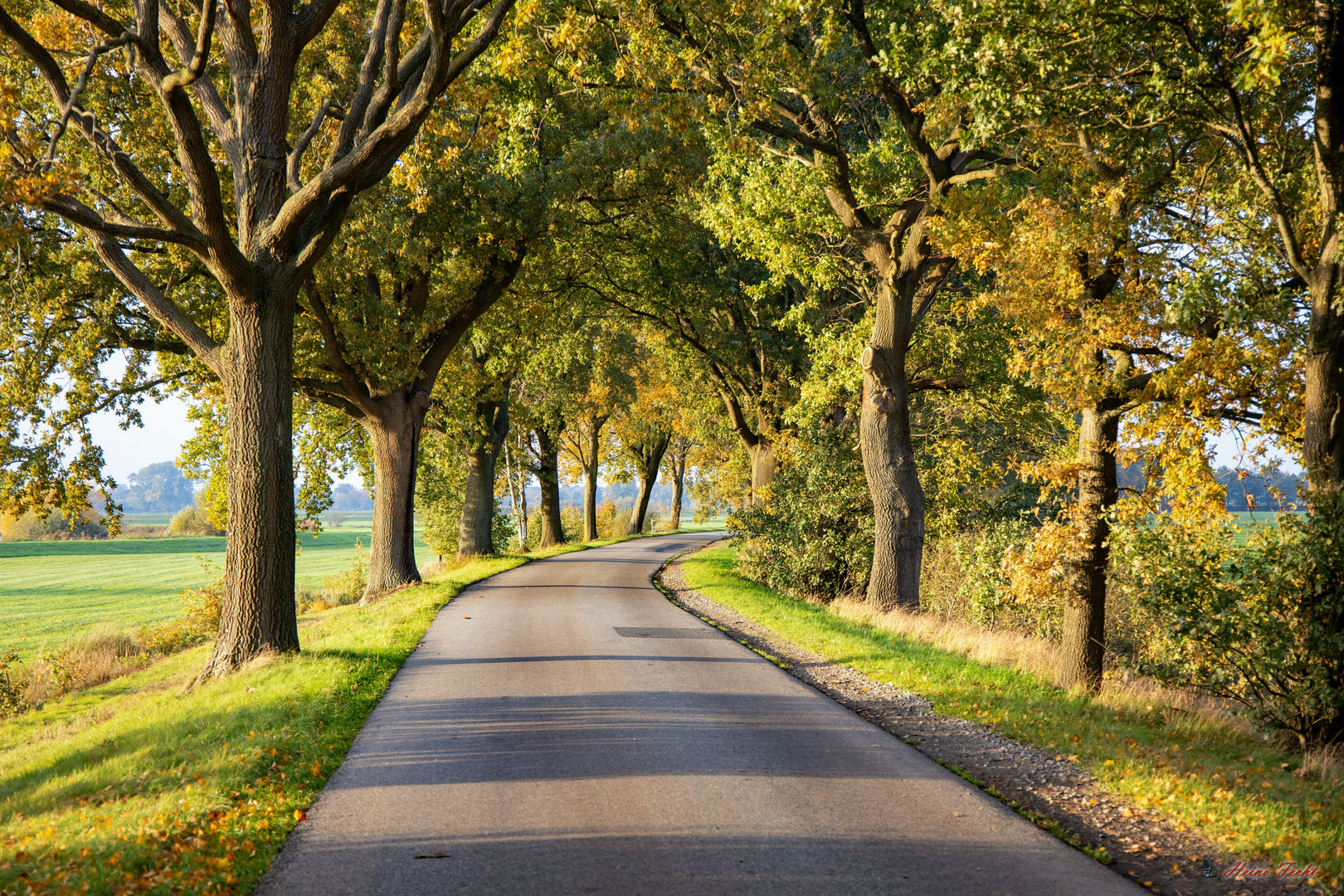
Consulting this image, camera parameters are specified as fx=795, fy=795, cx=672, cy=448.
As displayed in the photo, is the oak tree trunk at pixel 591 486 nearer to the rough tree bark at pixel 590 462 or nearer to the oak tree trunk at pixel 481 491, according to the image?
the rough tree bark at pixel 590 462

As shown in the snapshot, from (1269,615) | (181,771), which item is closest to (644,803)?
(181,771)

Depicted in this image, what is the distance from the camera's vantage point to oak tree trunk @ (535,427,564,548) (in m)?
36.7

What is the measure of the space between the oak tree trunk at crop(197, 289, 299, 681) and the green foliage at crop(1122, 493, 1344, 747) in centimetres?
1036

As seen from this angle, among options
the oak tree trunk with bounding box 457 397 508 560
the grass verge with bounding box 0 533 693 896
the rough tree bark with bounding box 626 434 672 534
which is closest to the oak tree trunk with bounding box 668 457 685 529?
the rough tree bark with bounding box 626 434 672 534

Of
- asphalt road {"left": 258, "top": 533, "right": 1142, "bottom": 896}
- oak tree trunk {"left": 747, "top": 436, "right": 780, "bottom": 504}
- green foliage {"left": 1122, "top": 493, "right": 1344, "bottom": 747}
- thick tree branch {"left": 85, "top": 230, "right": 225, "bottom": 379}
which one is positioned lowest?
asphalt road {"left": 258, "top": 533, "right": 1142, "bottom": 896}

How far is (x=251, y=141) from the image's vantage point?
1075cm

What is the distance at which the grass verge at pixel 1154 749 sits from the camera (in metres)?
5.45

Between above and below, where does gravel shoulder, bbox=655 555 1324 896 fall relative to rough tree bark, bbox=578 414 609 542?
below

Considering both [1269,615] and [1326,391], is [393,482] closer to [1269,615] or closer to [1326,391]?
[1269,615]

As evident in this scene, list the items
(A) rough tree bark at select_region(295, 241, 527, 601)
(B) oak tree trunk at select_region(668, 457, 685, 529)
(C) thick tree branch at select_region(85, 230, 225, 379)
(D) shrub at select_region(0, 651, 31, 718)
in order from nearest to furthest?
(C) thick tree branch at select_region(85, 230, 225, 379)
(D) shrub at select_region(0, 651, 31, 718)
(A) rough tree bark at select_region(295, 241, 527, 601)
(B) oak tree trunk at select_region(668, 457, 685, 529)

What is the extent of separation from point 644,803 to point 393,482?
1476cm

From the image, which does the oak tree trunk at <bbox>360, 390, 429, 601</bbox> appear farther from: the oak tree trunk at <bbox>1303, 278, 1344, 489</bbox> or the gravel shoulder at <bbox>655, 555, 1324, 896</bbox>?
the oak tree trunk at <bbox>1303, 278, 1344, 489</bbox>

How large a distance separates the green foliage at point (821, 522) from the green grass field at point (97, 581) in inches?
478

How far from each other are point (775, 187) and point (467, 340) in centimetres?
1103
